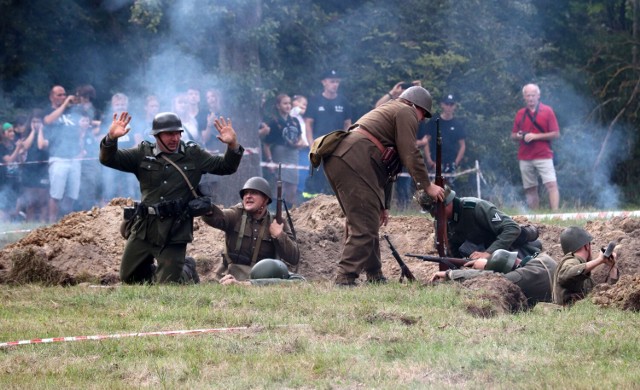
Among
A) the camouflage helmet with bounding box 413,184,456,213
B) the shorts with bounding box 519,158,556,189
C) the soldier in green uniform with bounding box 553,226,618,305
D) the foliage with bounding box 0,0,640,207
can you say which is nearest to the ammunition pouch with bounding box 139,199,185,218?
the camouflage helmet with bounding box 413,184,456,213

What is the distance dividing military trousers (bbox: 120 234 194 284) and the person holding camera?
7620mm

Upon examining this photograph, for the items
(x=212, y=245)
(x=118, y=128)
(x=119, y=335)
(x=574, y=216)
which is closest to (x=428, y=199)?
(x=118, y=128)

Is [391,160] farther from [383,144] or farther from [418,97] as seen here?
[418,97]

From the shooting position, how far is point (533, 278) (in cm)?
1109

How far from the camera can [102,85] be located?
23453 millimetres

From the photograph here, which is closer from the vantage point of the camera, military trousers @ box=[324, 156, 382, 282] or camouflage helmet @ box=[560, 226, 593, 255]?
camouflage helmet @ box=[560, 226, 593, 255]

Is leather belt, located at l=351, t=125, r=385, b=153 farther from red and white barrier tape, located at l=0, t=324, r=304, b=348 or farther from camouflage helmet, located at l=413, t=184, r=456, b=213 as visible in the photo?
red and white barrier tape, located at l=0, t=324, r=304, b=348

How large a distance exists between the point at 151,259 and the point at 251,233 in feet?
4.17

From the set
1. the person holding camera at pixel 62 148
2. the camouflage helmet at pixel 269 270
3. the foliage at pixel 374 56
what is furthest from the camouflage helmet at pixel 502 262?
the foliage at pixel 374 56

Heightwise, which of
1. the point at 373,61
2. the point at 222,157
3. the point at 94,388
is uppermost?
the point at 373,61

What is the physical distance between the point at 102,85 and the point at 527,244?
1235 centimetres

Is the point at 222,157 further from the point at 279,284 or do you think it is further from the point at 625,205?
the point at 625,205

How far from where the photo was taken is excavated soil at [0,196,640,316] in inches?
487

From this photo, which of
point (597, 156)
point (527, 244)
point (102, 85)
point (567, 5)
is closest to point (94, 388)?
point (527, 244)
